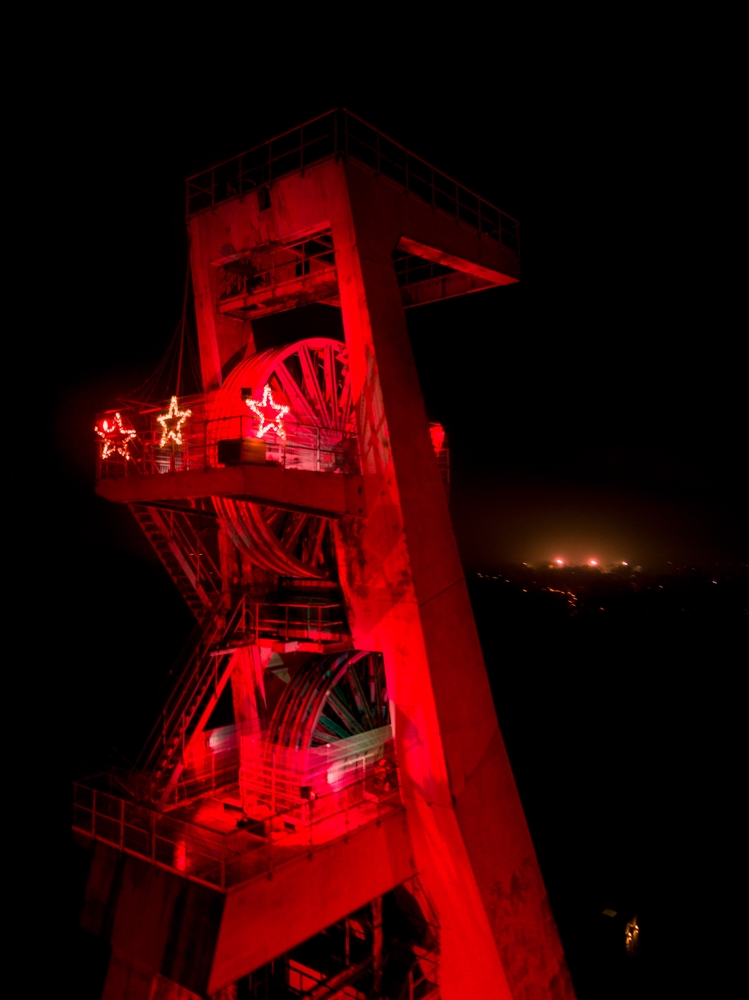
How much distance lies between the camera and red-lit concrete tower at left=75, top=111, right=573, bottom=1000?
9430 mm

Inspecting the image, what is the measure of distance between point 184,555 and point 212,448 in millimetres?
2835

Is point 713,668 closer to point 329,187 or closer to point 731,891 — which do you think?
point 731,891

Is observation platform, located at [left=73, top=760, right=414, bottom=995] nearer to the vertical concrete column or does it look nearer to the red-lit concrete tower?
the red-lit concrete tower

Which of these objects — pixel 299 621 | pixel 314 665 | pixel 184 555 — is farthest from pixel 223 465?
pixel 314 665

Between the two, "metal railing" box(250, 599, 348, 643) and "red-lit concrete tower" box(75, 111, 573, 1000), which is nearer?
"red-lit concrete tower" box(75, 111, 573, 1000)

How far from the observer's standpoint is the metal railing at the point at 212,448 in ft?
35.1

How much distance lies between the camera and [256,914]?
8.71 m

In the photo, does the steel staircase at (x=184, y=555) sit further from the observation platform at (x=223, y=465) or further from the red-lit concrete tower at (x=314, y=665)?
the observation platform at (x=223, y=465)

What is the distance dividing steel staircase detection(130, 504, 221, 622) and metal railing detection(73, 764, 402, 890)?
11.1ft

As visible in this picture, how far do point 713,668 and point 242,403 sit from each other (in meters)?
42.2

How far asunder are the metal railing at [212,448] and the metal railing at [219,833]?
4758mm

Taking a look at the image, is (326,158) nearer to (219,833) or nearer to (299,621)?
(299,621)

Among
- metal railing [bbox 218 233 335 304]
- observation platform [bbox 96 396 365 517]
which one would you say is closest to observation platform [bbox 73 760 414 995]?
observation platform [bbox 96 396 365 517]

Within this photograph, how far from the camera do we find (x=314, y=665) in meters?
12.6
